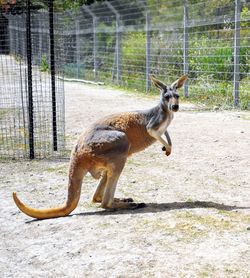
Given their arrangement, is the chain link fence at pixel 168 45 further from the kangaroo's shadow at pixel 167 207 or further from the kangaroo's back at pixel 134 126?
the kangaroo's shadow at pixel 167 207

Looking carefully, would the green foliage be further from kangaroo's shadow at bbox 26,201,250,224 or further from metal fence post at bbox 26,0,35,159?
kangaroo's shadow at bbox 26,201,250,224

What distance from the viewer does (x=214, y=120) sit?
395 inches

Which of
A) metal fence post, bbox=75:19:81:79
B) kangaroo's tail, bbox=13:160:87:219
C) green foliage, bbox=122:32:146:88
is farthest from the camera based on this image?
metal fence post, bbox=75:19:81:79

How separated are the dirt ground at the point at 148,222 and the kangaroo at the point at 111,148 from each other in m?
0.13

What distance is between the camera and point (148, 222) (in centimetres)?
469

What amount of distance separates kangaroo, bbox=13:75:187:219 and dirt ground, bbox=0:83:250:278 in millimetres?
131

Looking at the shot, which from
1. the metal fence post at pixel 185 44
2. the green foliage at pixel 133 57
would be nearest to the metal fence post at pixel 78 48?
the green foliage at pixel 133 57

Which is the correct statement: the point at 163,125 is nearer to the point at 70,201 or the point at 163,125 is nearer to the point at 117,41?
the point at 70,201

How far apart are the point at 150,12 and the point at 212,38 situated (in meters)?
2.53

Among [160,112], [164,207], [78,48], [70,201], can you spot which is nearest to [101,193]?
[70,201]

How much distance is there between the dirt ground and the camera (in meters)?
3.87

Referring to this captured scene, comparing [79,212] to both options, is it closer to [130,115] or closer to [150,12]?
[130,115]

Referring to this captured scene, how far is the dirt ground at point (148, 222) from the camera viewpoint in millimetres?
3871

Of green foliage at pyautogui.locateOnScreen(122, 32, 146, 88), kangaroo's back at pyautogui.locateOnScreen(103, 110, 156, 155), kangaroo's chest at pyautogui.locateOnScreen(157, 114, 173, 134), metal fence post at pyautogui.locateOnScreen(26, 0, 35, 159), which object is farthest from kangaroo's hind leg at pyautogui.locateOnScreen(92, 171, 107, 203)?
green foliage at pyautogui.locateOnScreen(122, 32, 146, 88)
